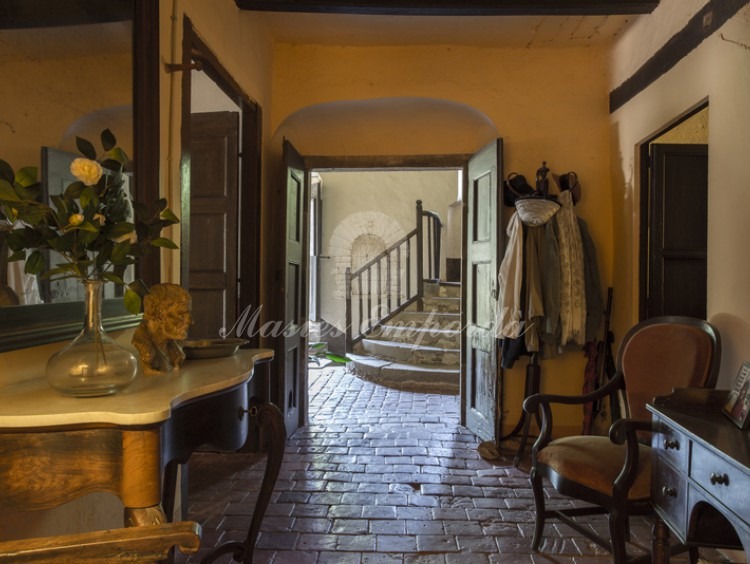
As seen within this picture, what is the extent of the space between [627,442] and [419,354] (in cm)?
457

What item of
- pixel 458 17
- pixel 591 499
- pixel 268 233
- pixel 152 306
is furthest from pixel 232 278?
pixel 591 499

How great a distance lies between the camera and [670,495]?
1.65 metres

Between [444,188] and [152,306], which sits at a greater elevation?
[444,188]

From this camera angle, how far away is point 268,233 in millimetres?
4035

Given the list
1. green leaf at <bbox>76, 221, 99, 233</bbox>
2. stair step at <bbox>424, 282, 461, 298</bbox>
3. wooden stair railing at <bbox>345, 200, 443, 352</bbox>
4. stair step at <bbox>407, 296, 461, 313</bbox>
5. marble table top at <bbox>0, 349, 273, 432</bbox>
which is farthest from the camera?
wooden stair railing at <bbox>345, 200, 443, 352</bbox>

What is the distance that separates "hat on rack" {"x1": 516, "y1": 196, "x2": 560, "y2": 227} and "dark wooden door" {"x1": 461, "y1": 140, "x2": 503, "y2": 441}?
19 centimetres

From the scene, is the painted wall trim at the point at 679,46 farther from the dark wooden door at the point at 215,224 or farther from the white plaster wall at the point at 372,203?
the white plaster wall at the point at 372,203

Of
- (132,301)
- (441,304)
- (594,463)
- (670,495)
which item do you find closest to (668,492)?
Answer: (670,495)

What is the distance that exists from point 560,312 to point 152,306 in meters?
2.84

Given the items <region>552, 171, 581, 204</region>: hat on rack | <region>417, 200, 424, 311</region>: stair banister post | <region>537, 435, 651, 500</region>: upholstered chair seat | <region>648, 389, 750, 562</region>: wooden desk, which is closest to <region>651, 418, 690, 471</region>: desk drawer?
<region>648, 389, 750, 562</region>: wooden desk

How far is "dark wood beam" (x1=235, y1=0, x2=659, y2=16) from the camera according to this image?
3.21m

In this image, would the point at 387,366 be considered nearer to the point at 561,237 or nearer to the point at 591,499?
the point at 561,237

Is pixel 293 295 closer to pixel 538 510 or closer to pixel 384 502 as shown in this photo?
pixel 384 502

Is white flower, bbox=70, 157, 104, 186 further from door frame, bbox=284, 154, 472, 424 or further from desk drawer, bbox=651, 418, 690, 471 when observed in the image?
door frame, bbox=284, 154, 472, 424
